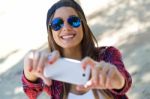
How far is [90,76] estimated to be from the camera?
4.71 ft

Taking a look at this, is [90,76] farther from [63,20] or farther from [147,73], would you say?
[147,73]

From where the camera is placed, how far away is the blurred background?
400 cm

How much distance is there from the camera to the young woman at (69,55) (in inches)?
58.3

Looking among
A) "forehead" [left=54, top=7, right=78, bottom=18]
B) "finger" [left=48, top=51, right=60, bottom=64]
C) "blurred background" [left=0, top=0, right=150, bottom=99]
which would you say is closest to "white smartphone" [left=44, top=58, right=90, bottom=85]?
"finger" [left=48, top=51, right=60, bottom=64]

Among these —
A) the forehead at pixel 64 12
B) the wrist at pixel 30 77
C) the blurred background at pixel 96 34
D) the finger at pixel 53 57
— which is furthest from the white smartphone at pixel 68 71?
the blurred background at pixel 96 34

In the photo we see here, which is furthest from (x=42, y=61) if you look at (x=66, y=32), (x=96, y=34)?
(x=96, y=34)

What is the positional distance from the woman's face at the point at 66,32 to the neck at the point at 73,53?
0.15 feet

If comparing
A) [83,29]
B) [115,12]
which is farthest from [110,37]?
[83,29]

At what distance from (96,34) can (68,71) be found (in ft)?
11.1

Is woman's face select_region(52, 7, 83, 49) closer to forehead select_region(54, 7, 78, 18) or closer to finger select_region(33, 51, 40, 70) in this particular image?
forehead select_region(54, 7, 78, 18)

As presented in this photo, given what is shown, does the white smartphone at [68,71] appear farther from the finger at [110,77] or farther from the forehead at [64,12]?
the forehead at [64,12]

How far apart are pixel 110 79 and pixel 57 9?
0.56m

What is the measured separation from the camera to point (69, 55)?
185 centimetres

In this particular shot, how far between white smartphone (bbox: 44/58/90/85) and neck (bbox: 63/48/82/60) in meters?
0.37
